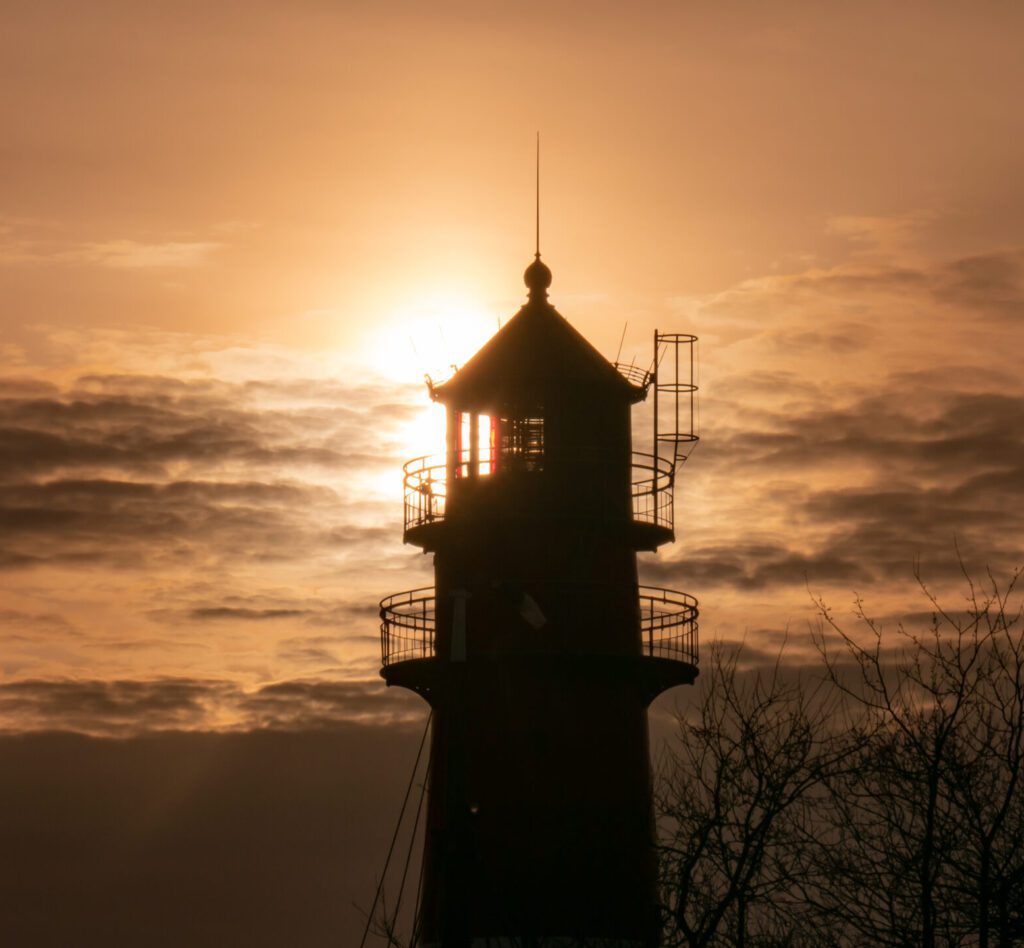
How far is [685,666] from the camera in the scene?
33.3 m

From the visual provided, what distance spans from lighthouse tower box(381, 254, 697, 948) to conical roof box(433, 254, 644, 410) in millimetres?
35

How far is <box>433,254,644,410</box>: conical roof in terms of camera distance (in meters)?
32.8

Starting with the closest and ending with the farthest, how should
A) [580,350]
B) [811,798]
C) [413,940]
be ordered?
1. [811,798]
2. [413,940]
3. [580,350]

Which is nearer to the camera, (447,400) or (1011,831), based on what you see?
(1011,831)

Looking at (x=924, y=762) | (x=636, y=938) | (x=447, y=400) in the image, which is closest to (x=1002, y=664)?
(x=924, y=762)

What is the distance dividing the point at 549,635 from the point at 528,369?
15.3 ft

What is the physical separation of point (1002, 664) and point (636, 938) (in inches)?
463

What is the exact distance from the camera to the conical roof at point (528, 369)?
32844 millimetres

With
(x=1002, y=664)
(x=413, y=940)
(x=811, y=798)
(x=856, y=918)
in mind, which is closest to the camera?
(x=856, y=918)

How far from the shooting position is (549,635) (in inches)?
1277

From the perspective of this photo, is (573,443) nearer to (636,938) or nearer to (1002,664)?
(636,938)

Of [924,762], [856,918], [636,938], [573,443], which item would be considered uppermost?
[573,443]

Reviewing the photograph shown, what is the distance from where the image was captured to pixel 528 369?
32906 millimetres

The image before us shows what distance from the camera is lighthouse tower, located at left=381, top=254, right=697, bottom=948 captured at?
104 ft
